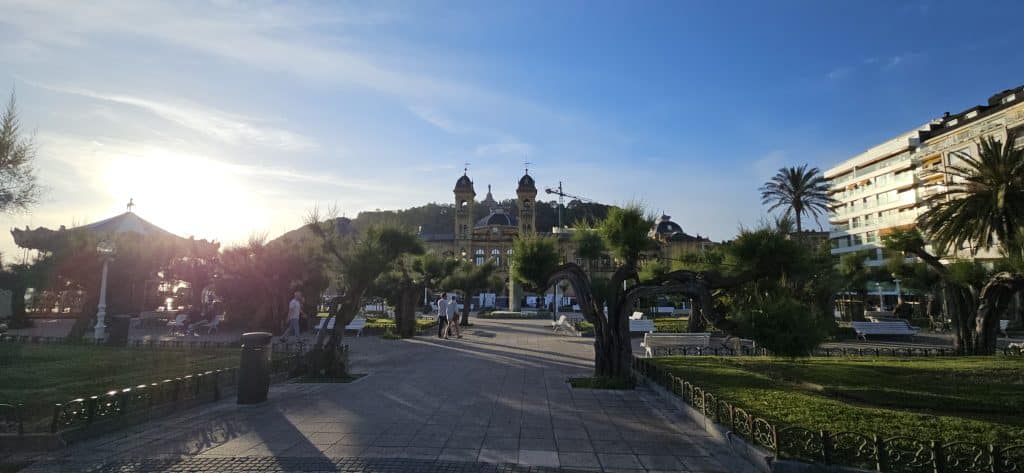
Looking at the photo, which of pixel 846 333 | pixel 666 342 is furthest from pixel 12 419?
pixel 846 333

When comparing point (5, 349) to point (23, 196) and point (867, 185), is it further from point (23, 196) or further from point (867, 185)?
point (867, 185)

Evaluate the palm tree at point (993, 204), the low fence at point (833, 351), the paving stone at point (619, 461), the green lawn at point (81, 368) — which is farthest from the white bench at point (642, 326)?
the paving stone at point (619, 461)

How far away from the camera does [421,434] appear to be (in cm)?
760

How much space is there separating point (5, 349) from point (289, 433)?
621 inches

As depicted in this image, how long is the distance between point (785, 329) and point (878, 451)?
461cm

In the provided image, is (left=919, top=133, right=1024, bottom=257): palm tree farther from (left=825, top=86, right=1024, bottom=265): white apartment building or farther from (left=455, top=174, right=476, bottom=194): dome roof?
(left=455, top=174, right=476, bottom=194): dome roof

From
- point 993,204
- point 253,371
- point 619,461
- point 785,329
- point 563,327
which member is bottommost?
point 619,461

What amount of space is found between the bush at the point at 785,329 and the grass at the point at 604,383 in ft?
9.44

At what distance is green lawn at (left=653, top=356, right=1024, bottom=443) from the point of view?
7.25 metres

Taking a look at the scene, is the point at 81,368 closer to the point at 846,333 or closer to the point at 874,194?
the point at 846,333

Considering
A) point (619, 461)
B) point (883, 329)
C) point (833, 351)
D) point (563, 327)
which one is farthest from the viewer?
point (563, 327)

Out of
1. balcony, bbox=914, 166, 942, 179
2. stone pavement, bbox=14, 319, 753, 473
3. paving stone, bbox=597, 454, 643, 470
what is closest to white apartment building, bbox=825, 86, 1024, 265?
balcony, bbox=914, 166, 942, 179

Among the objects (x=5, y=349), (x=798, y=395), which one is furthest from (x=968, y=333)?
(x=5, y=349)

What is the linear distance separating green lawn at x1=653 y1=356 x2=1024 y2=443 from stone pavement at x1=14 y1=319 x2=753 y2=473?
5.33 feet
